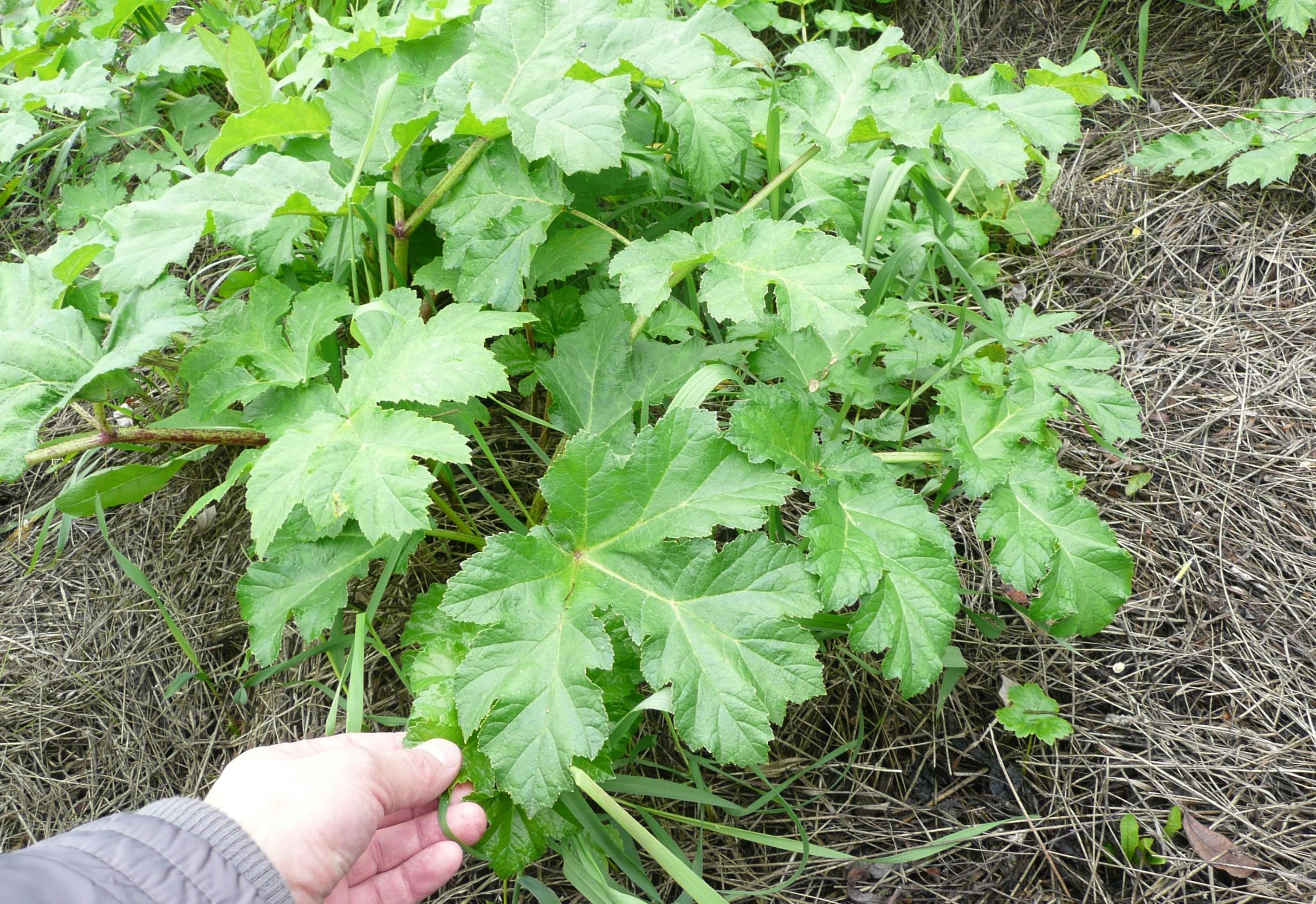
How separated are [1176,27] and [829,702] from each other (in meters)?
2.63

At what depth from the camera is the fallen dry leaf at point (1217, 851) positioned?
165 centimetres

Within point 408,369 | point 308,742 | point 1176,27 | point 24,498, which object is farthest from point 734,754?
point 1176,27

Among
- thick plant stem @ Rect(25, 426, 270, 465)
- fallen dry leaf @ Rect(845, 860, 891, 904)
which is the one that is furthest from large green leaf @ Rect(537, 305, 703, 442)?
fallen dry leaf @ Rect(845, 860, 891, 904)

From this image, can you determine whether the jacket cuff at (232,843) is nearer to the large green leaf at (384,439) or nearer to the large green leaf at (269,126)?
the large green leaf at (384,439)

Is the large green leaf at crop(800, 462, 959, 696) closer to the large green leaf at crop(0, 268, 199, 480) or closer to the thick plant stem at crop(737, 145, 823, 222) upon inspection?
the thick plant stem at crop(737, 145, 823, 222)

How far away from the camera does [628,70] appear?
67.5 inches

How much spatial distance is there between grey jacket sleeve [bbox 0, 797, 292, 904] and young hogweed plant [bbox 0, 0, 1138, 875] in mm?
321

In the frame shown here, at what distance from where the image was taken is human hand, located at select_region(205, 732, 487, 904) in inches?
53.7

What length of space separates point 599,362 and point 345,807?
3.20 ft

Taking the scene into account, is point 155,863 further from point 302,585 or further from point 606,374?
point 606,374

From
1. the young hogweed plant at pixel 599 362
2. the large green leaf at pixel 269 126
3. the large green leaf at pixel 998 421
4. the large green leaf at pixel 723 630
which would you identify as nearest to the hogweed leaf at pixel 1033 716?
the young hogweed plant at pixel 599 362

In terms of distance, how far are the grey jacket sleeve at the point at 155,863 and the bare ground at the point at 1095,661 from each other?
548 mm

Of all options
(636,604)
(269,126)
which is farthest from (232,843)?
(269,126)

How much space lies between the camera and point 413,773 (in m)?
1.44
